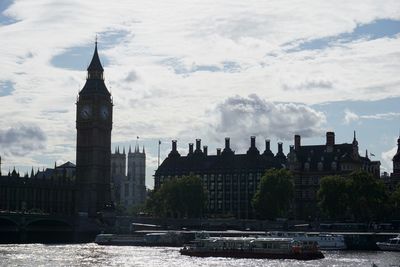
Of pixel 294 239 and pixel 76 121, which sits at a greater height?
pixel 76 121

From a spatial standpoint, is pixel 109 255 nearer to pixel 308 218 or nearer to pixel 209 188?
pixel 308 218

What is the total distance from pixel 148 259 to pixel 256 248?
1448 centimetres

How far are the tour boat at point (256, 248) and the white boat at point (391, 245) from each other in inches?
439

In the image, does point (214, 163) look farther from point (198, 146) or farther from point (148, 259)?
point (148, 259)

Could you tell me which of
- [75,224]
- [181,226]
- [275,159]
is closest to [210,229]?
[181,226]

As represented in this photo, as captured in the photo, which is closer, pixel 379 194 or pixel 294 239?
pixel 294 239

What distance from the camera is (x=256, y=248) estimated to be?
103000mm

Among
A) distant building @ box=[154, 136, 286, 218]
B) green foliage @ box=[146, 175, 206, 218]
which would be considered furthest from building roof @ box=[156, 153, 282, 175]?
green foliage @ box=[146, 175, 206, 218]

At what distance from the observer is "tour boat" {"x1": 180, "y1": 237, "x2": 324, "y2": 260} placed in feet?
Result: 323

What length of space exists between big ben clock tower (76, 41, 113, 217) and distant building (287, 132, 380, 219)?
121 ft

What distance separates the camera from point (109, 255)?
335 feet

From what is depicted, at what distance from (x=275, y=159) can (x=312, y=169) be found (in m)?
14.0

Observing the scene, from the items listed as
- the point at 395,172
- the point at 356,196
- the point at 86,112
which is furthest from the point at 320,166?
the point at 86,112

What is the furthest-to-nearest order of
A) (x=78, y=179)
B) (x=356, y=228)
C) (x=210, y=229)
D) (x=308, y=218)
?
(x=78, y=179), (x=308, y=218), (x=210, y=229), (x=356, y=228)
